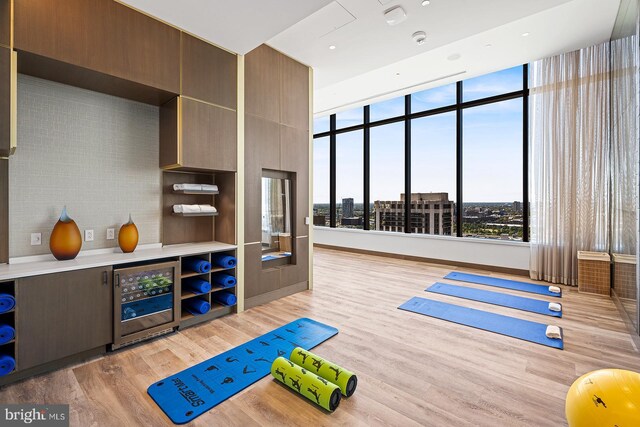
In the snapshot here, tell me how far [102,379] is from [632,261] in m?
4.75

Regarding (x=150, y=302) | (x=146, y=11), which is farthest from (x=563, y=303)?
(x=146, y=11)

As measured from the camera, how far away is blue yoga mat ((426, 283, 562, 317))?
353 cm

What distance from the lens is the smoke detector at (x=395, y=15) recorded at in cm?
306

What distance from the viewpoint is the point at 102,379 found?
2.11m

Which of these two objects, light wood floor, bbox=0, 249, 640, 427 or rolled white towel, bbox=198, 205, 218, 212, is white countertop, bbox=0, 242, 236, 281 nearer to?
rolled white towel, bbox=198, 205, 218, 212

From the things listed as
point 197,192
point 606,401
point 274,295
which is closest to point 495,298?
point 606,401

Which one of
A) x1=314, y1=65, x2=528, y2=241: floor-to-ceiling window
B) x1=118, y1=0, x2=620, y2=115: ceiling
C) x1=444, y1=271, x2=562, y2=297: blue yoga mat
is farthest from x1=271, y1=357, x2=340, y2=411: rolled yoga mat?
x1=314, y1=65, x2=528, y2=241: floor-to-ceiling window

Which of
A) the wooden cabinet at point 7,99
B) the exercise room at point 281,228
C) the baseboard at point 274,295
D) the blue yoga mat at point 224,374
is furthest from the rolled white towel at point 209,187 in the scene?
the blue yoga mat at point 224,374

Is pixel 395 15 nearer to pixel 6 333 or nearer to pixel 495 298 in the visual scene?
pixel 495 298

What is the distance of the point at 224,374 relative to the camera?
2.18 meters

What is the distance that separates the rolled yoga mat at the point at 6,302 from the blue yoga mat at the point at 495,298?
14.1ft

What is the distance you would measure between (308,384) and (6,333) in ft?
6.60

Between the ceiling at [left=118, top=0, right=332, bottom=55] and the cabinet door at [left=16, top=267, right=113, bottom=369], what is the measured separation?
2274mm

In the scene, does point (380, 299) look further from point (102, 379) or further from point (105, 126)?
point (105, 126)
